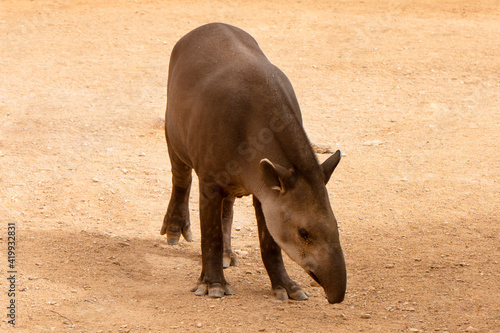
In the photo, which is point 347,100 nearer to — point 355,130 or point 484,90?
point 355,130

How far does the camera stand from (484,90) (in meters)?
12.2

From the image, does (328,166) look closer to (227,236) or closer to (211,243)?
(211,243)

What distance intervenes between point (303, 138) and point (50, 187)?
386 cm

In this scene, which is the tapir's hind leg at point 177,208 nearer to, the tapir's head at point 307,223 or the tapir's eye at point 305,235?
the tapir's head at point 307,223

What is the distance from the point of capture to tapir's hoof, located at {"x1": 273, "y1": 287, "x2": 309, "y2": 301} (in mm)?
6066

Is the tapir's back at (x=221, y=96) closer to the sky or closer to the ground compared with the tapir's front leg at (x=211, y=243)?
closer to the sky

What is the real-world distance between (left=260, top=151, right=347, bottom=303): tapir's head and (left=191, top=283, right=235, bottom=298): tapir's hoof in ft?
2.66

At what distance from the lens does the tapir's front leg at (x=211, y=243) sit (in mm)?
6043

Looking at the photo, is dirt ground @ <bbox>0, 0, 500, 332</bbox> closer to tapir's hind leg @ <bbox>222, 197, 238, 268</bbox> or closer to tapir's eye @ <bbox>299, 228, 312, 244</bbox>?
tapir's hind leg @ <bbox>222, 197, 238, 268</bbox>

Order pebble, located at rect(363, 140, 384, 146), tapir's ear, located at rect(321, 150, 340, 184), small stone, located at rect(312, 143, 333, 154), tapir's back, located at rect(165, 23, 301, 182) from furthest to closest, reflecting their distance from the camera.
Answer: pebble, located at rect(363, 140, 384, 146)
small stone, located at rect(312, 143, 333, 154)
tapir's back, located at rect(165, 23, 301, 182)
tapir's ear, located at rect(321, 150, 340, 184)

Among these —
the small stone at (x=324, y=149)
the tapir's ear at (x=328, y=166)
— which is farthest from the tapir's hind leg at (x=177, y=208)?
the small stone at (x=324, y=149)

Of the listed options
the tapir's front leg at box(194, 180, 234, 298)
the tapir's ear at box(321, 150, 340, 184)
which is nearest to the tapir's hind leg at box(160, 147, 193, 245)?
the tapir's front leg at box(194, 180, 234, 298)

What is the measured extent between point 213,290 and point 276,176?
A: 1.23 meters

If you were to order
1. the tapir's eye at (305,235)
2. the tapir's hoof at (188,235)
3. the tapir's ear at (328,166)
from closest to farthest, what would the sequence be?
the tapir's eye at (305,235) < the tapir's ear at (328,166) < the tapir's hoof at (188,235)
